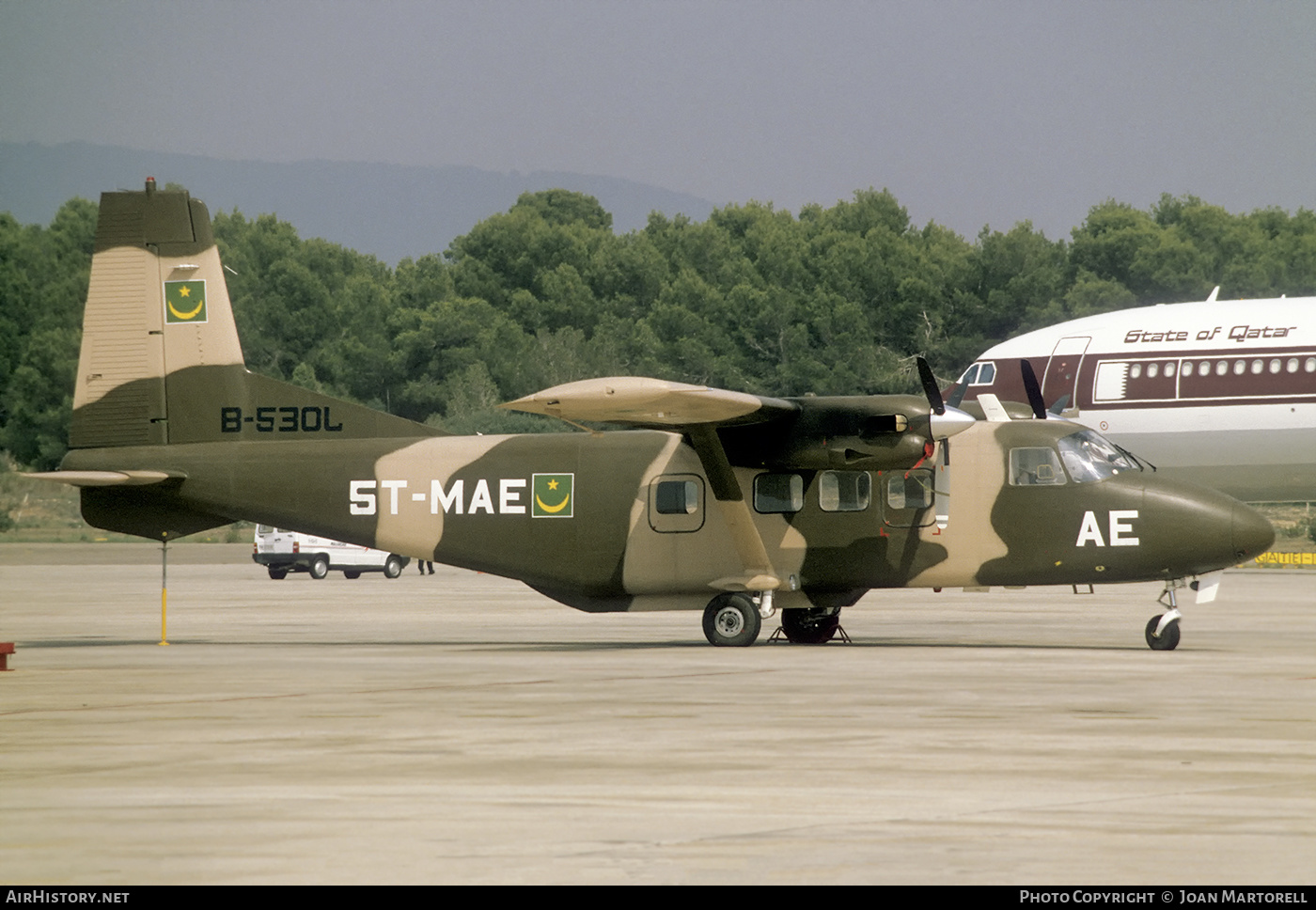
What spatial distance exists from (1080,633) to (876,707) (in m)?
11.1

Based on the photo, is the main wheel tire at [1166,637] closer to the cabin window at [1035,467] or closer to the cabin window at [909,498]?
the cabin window at [1035,467]

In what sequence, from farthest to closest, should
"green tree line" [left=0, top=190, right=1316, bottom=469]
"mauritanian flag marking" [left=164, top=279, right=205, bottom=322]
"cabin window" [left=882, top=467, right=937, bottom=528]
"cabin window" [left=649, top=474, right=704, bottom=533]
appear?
"green tree line" [left=0, top=190, right=1316, bottom=469]
"mauritanian flag marking" [left=164, top=279, right=205, bottom=322]
"cabin window" [left=649, top=474, right=704, bottom=533]
"cabin window" [left=882, top=467, right=937, bottom=528]

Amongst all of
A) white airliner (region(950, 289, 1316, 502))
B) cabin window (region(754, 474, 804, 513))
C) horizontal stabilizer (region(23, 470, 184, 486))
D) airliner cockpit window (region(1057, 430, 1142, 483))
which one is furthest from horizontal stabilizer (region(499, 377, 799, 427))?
white airliner (region(950, 289, 1316, 502))

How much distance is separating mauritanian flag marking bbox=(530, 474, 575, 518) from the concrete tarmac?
6.53 feet

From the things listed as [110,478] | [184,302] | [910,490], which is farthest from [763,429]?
[110,478]

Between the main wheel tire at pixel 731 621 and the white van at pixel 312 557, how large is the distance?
24210 millimetres

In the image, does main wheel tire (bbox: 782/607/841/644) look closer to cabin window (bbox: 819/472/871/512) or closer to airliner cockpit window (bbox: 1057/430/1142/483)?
cabin window (bbox: 819/472/871/512)

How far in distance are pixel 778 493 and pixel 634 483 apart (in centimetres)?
208

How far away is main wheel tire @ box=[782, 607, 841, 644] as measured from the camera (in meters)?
24.6

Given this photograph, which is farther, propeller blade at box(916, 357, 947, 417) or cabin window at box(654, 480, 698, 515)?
cabin window at box(654, 480, 698, 515)

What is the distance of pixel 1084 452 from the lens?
2300 centimetres

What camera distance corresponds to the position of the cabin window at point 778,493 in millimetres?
23359

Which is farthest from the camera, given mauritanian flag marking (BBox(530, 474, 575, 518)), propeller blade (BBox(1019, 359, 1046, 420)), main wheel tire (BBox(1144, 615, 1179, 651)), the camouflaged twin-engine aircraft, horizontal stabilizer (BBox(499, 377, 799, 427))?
propeller blade (BBox(1019, 359, 1046, 420))

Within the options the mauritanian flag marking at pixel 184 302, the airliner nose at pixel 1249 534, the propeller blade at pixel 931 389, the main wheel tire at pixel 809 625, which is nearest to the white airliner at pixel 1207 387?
the main wheel tire at pixel 809 625
